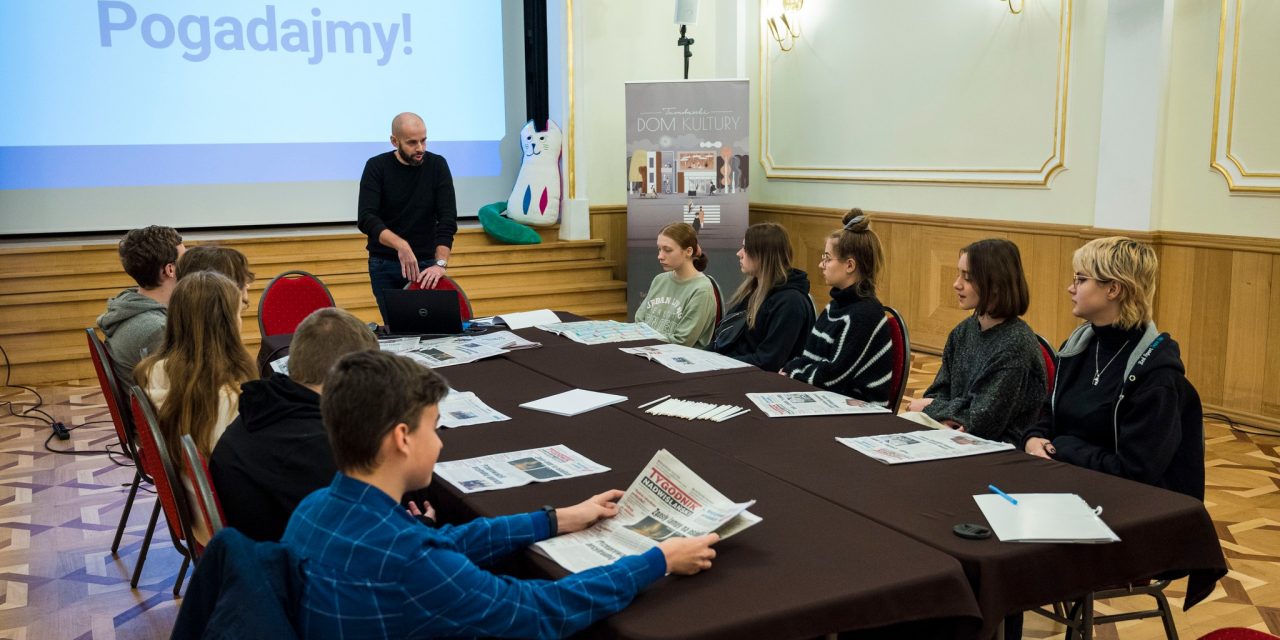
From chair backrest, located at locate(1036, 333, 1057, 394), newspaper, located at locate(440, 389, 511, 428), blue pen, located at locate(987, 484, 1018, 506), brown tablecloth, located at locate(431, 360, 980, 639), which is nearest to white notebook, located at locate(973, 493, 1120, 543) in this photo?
blue pen, located at locate(987, 484, 1018, 506)

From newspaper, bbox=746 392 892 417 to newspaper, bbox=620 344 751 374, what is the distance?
1.41 feet

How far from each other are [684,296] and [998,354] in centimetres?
174

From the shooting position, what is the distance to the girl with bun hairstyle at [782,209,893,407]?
358 cm

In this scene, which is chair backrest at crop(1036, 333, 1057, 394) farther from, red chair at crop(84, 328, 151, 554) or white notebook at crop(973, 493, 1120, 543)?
red chair at crop(84, 328, 151, 554)

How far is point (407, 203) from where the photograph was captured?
5414 mm

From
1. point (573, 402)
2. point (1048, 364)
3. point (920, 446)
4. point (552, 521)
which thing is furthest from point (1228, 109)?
point (552, 521)

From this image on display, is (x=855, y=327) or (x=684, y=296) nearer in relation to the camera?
(x=855, y=327)

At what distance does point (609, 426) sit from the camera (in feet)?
9.19

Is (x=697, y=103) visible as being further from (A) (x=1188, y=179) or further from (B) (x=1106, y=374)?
(B) (x=1106, y=374)

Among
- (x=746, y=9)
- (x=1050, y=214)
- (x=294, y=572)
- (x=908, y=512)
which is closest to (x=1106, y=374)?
(x=908, y=512)

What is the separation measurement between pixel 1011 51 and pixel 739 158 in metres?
2.22

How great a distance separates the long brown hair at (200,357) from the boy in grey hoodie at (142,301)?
0.85m

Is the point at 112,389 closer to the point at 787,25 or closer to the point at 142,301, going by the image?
the point at 142,301

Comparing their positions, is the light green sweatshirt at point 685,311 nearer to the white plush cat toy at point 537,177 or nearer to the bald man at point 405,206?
the bald man at point 405,206
